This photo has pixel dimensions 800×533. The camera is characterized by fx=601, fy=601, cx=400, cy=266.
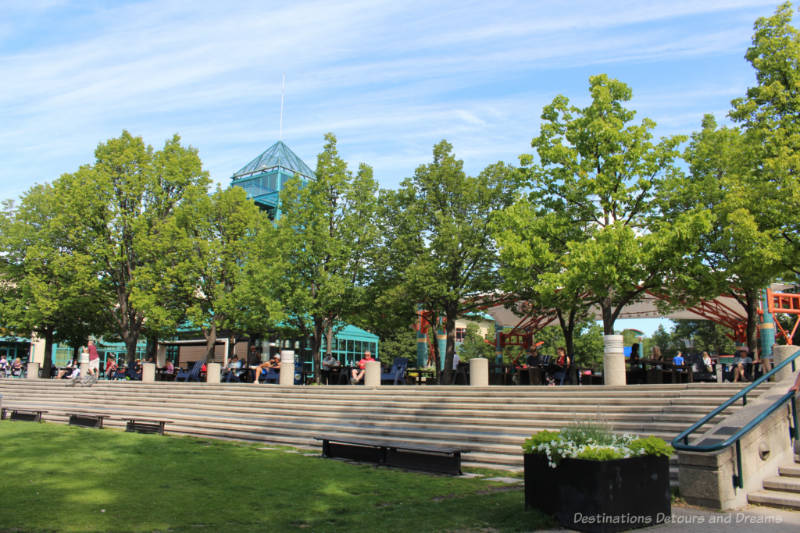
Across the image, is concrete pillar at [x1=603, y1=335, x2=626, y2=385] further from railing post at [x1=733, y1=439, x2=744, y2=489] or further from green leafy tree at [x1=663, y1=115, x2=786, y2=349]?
railing post at [x1=733, y1=439, x2=744, y2=489]

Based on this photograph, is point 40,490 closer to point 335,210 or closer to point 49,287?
point 335,210

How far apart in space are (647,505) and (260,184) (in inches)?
2267

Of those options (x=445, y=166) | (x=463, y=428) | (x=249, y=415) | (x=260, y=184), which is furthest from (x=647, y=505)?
(x=260, y=184)

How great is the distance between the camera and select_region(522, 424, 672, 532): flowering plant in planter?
6117 mm

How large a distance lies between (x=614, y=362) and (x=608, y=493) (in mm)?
8983

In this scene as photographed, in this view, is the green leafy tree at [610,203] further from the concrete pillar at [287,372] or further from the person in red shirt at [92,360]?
the person in red shirt at [92,360]

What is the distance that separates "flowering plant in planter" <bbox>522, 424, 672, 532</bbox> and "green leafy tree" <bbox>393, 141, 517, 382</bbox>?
1729 cm

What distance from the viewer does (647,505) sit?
6.36 meters

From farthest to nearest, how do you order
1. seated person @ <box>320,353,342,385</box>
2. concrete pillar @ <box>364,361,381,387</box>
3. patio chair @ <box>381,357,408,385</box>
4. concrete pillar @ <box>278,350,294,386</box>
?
seated person @ <box>320,353,342,385</box> → concrete pillar @ <box>278,350,294,386</box> → patio chair @ <box>381,357,408,385</box> → concrete pillar @ <box>364,361,381,387</box>

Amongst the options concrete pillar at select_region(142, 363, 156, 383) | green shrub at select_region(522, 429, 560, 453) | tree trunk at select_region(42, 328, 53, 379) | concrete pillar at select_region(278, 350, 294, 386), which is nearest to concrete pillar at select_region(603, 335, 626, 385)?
green shrub at select_region(522, 429, 560, 453)

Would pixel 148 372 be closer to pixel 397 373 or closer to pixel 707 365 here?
pixel 397 373

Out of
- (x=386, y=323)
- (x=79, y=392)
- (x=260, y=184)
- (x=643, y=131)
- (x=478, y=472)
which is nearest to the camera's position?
(x=478, y=472)

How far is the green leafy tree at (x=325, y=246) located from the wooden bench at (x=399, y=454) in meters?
13.2

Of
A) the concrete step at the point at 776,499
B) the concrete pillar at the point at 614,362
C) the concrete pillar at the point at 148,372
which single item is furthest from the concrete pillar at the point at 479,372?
the concrete pillar at the point at 148,372
